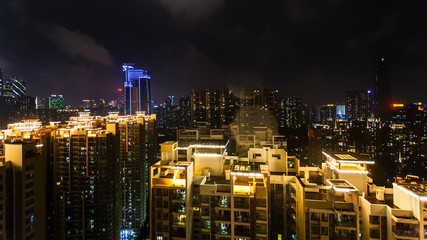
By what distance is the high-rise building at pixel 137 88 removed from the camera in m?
55.2

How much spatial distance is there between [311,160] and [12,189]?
26.6 metres

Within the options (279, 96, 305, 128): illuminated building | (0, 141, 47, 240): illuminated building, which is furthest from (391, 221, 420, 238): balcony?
(279, 96, 305, 128): illuminated building

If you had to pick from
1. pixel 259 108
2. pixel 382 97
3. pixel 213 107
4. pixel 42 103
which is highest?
pixel 42 103

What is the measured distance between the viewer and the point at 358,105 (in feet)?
138

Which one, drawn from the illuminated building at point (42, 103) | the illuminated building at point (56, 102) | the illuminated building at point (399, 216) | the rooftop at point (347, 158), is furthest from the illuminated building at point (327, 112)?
the illuminated building at point (42, 103)

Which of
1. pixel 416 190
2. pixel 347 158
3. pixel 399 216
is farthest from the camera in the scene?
pixel 347 158

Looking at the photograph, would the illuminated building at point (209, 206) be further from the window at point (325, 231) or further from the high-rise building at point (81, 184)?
the high-rise building at point (81, 184)

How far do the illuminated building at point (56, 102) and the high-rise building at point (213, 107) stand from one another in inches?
1061

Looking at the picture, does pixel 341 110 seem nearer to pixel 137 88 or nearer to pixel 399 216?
pixel 399 216

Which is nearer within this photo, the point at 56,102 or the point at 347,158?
the point at 347,158

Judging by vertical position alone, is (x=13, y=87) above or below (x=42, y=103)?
above

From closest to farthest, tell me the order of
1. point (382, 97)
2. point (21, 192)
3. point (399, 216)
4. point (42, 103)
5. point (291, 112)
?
point (399, 216), point (21, 192), point (382, 97), point (291, 112), point (42, 103)

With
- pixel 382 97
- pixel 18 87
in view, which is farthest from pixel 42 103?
pixel 382 97

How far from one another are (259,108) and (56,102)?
39100 millimetres
